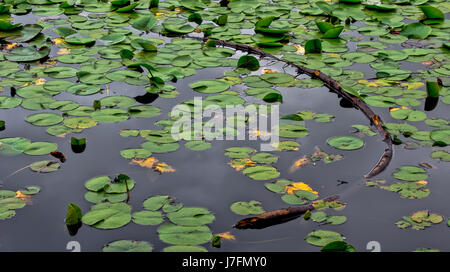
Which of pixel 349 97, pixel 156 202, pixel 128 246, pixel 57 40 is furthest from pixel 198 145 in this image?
pixel 57 40

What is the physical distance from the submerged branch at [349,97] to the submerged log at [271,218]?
61 cm

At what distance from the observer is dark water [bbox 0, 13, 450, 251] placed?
3.08 metres

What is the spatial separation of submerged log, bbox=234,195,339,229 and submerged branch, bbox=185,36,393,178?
0.61 m

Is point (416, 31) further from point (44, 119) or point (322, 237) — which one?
point (44, 119)

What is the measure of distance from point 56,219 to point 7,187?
46 cm

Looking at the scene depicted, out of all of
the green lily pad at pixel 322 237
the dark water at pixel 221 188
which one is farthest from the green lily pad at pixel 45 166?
the green lily pad at pixel 322 237

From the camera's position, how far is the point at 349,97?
454 centimetres

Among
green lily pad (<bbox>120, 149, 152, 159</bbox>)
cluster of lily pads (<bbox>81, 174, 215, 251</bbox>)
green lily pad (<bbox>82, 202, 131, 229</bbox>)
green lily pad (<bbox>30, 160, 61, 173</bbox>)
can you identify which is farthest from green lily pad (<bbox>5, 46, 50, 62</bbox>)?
green lily pad (<bbox>82, 202, 131, 229</bbox>)

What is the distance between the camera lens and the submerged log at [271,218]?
318 cm
